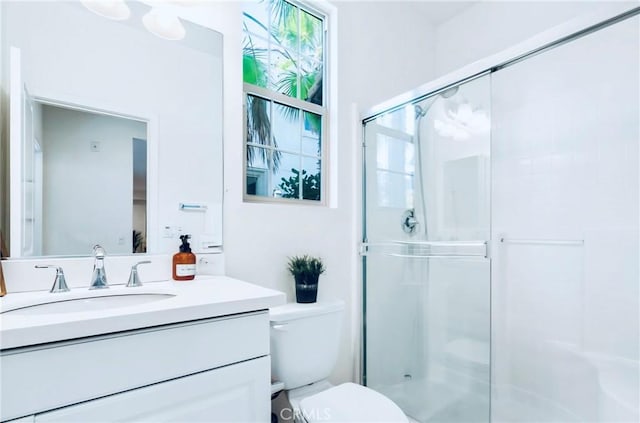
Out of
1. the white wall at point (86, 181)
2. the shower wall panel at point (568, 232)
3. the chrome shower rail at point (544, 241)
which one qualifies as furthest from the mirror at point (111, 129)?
the chrome shower rail at point (544, 241)

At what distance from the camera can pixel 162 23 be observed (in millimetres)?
1339

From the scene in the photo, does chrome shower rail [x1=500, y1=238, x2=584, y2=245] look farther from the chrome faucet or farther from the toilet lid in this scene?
the chrome faucet

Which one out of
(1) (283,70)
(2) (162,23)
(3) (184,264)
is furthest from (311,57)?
(3) (184,264)

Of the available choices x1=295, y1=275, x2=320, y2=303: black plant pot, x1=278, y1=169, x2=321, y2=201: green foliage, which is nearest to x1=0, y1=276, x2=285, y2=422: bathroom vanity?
x1=295, y1=275, x2=320, y2=303: black plant pot

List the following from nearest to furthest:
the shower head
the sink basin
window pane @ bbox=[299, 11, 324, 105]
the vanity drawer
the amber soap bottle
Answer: the vanity drawer < the sink basin < the amber soap bottle < the shower head < window pane @ bbox=[299, 11, 324, 105]

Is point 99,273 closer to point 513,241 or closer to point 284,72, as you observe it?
point 284,72

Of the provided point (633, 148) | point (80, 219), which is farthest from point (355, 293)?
point (633, 148)

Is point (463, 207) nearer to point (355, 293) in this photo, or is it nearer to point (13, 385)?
point (355, 293)

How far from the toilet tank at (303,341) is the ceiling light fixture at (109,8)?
124cm

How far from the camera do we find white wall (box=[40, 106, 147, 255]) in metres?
1.15

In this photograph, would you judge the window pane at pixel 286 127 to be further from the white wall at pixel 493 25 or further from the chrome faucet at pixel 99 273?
the white wall at pixel 493 25

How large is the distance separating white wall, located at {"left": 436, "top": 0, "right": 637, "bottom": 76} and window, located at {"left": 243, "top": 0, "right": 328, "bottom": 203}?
96 centimetres

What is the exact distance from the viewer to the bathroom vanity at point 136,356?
694mm

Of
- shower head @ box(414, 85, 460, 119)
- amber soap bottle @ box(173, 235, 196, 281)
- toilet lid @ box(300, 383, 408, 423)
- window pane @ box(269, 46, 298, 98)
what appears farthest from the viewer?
window pane @ box(269, 46, 298, 98)
